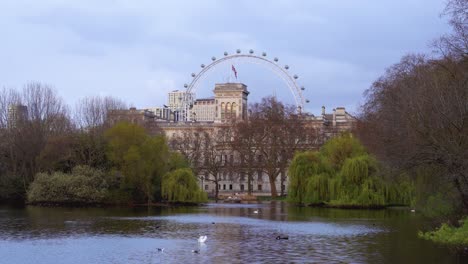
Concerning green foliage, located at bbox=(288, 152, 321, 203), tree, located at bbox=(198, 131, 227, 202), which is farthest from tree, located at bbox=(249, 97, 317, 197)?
green foliage, located at bbox=(288, 152, 321, 203)

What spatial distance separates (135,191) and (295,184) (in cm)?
1460

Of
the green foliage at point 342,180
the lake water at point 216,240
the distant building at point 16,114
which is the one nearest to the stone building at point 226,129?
the distant building at point 16,114

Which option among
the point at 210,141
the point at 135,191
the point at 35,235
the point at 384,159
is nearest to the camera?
the point at 35,235

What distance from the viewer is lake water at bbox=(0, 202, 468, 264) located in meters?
24.8

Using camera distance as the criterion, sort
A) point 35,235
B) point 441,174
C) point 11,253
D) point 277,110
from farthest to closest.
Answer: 1. point 277,110
2. point 35,235
3. point 441,174
4. point 11,253

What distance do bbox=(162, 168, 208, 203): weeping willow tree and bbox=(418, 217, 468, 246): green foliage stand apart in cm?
3465

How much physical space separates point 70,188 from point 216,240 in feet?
108

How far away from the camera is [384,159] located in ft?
115

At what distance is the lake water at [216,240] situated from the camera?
24828 millimetres

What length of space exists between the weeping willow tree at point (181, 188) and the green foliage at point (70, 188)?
5470 millimetres

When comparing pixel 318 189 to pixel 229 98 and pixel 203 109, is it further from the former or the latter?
pixel 203 109

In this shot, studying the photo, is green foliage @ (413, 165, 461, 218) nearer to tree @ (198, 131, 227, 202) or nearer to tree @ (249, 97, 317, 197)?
tree @ (249, 97, 317, 197)

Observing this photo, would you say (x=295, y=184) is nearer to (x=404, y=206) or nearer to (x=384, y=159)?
(x=404, y=206)

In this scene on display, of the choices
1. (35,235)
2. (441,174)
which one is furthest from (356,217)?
(35,235)
